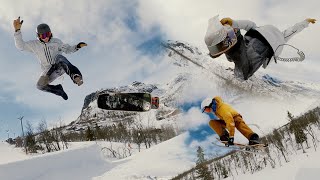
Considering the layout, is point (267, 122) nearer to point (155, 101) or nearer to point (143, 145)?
point (155, 101)

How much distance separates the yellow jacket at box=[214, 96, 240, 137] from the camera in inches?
310

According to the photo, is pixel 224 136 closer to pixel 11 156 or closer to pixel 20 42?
pixel 20 42

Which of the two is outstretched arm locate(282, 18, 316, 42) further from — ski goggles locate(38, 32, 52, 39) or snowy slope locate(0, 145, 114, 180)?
snowy slope locate(0, 145, 114, 180)

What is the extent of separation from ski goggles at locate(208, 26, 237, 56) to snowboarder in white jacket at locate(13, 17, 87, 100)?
3.02 metres

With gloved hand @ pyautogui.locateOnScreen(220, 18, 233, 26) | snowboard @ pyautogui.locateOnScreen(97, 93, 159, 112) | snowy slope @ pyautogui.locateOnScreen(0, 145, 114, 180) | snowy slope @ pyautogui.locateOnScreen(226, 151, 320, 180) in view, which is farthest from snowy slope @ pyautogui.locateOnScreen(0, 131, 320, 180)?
gloved hand @ pyautogui.locateOnScreen(220, 18, 233, 26)

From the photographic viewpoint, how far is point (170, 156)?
36.6 m

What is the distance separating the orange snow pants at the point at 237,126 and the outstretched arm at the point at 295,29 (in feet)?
5.93

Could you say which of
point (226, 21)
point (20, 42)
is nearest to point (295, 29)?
point (226, 21)

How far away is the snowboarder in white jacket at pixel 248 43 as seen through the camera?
7.17 m

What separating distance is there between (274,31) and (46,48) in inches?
184

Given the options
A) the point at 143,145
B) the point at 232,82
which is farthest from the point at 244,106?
the point at 143,145

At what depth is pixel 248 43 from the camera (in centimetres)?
753

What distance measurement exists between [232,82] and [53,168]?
26455 millimetres

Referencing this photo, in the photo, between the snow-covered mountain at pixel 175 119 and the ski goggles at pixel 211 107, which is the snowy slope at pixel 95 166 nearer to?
the snow-covered mountain at pixel 175 119
